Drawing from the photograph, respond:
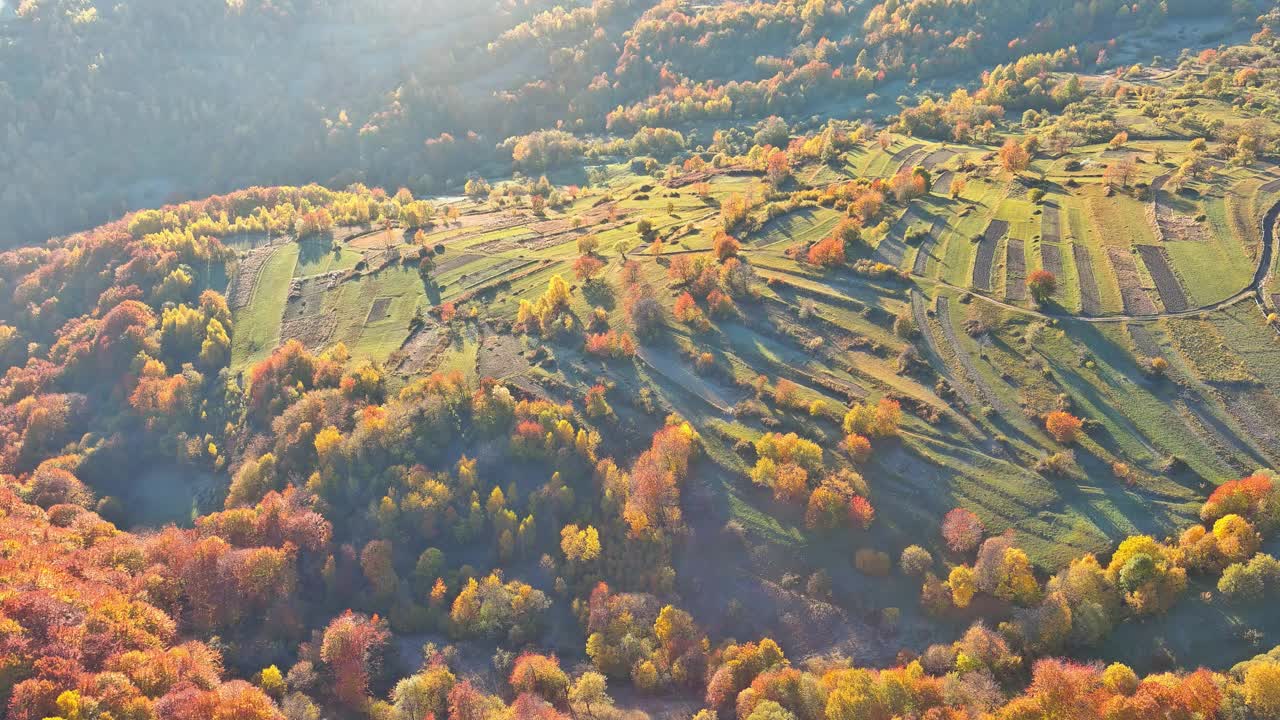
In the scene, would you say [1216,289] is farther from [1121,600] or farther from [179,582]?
[179,582]

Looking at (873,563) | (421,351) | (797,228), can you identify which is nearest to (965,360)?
(873,563)

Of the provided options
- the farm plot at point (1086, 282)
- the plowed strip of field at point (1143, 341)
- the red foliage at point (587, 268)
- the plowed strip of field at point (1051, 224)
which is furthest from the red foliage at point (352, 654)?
the plowed strip of field at point (1051, 224)

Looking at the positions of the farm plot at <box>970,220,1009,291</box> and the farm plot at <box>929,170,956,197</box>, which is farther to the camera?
the farm plot at <box>929,170,956,197</box>

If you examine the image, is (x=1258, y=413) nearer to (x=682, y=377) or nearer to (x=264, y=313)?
(x=682, y=377)

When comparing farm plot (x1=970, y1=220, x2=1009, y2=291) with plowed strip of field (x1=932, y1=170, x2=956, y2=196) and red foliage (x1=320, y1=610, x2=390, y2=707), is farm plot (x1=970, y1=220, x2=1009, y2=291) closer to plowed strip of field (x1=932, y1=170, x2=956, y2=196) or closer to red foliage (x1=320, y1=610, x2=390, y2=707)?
plowed strip of field (x1=932, y1=170, x2=956, y2=196)

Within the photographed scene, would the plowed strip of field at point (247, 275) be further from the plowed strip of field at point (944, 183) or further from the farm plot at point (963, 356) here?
the plowed strip of field at point (944, 183)

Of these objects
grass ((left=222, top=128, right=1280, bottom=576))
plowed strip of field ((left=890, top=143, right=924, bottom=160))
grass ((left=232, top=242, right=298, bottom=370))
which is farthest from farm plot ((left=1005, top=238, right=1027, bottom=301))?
grass ((left=232, top=242, right=298, bottom=370))
